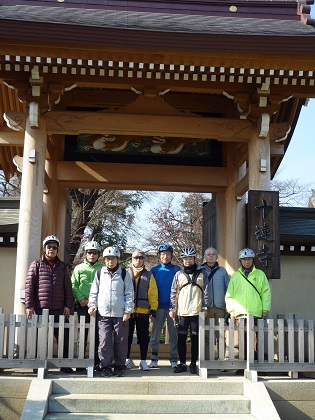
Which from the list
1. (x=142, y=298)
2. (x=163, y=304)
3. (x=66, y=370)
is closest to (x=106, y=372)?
(x=66, y=370)

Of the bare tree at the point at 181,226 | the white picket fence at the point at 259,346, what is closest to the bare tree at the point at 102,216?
the bare tree at the point at 181,226

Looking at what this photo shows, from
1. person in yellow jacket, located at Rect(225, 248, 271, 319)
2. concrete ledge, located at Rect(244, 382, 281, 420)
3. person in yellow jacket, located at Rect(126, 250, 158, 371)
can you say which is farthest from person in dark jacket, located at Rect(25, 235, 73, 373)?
concrete ledge, located at Rect(244, 382, 281, 420)

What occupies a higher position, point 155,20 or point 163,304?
point 155,20

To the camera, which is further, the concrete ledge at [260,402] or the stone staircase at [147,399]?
the stone staircase at [147,399]

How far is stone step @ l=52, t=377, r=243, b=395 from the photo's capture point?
6.52 meters

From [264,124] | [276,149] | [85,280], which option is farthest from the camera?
[276,149]

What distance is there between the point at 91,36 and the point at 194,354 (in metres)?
4.41

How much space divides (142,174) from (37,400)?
5121 mm

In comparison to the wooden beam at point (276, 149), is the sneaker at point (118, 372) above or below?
below

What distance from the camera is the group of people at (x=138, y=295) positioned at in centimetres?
704

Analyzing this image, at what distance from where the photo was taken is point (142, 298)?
7.60 meters

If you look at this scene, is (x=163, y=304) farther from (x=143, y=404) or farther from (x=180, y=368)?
(x=143, y=404)

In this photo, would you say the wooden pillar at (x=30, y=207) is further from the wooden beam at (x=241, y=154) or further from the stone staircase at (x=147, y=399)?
the wooden beam at (x=241, y=154)

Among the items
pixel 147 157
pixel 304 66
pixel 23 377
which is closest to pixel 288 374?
pixel 23 377
